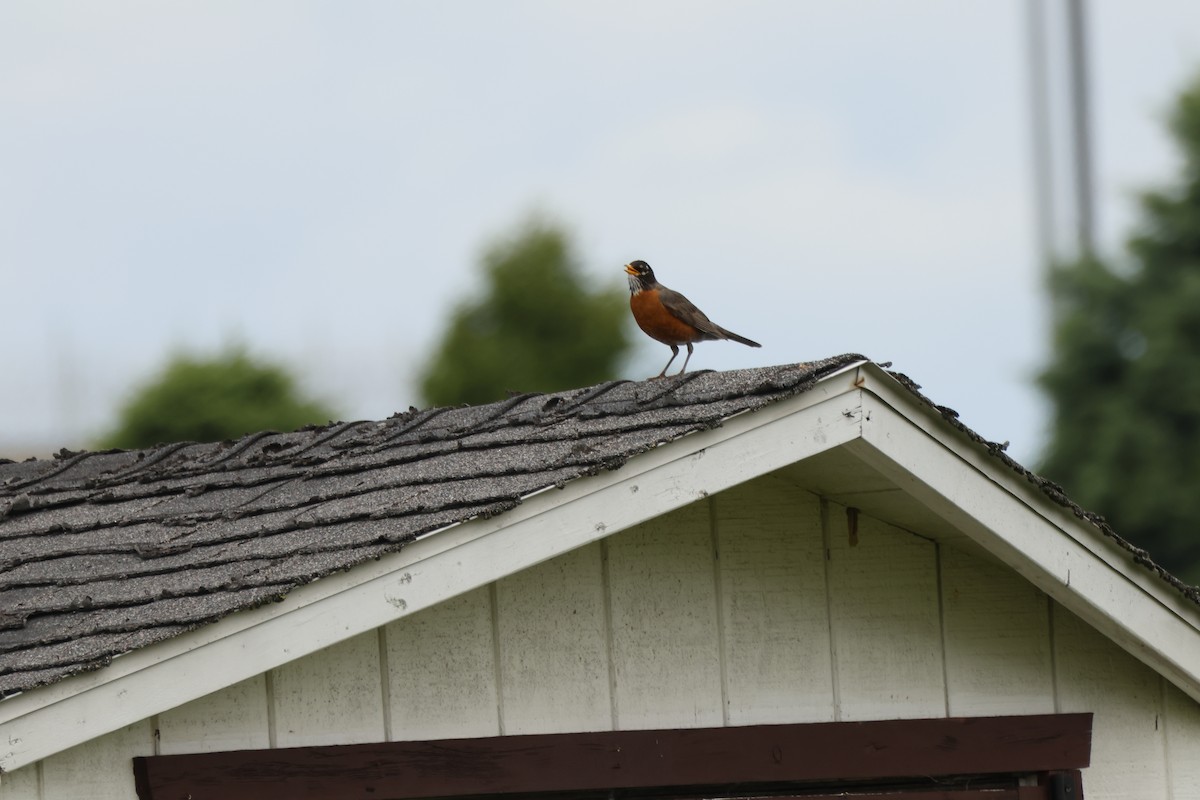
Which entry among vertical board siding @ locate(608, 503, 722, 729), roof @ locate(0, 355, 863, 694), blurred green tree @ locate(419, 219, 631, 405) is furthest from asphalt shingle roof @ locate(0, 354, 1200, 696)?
blurred green tree @ locate(419, 219, 631, 405)

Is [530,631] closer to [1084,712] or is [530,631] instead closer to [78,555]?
[78,555]

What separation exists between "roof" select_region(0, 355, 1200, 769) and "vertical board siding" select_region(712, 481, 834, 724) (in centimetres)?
11

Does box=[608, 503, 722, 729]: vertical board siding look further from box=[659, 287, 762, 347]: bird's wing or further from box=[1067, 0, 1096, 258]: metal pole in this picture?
box=[1067, 0, 1096, 258]: metal pole

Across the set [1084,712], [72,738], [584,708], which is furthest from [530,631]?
[1084,712]

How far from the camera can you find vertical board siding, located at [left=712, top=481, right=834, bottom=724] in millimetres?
3883

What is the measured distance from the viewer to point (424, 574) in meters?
3.21

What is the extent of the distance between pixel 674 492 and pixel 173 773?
1.14m

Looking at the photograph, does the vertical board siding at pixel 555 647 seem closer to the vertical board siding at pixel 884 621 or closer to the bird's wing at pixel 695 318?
the vertical board siding at pixel 884 621

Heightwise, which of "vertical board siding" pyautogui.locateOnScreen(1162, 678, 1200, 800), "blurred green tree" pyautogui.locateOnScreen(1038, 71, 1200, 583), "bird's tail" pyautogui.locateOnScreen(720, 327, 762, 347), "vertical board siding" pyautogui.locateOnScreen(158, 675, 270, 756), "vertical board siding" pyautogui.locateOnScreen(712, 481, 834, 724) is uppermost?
"blurred green tree" pyautogui.locateOnScreen(1038, 71, 1200, 583)

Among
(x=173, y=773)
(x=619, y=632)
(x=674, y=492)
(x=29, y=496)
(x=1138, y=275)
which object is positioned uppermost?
(x=1138, y=275)

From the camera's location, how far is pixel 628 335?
20188 mm

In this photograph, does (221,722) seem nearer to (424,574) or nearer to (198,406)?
(424,574)

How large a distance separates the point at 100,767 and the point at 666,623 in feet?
4.17

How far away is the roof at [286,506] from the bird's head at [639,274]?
3.34ft
